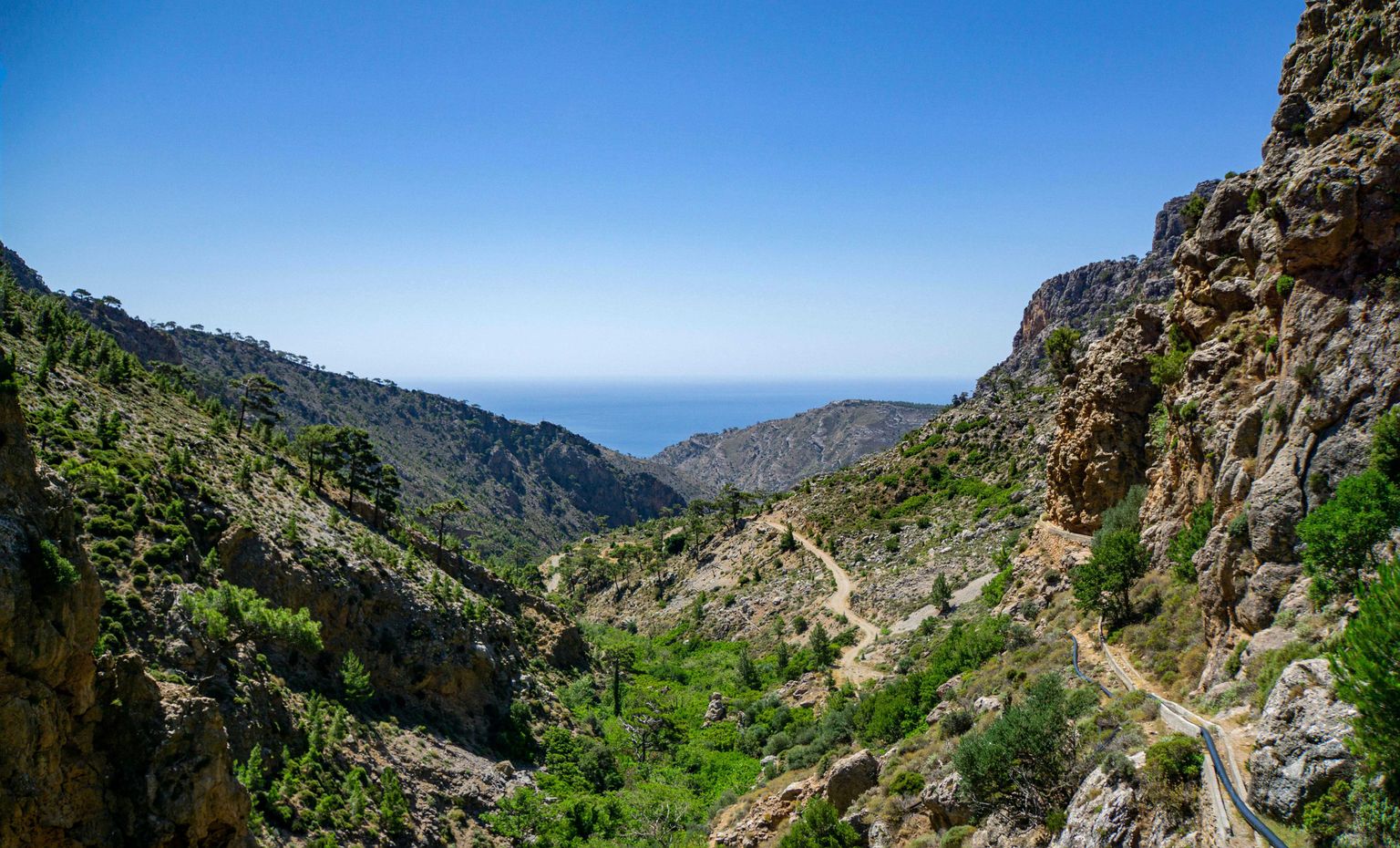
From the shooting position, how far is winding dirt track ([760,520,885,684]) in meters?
40.0

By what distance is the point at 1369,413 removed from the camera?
15219mm

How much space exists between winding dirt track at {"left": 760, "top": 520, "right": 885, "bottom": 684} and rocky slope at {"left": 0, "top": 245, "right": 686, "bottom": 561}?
61012 millimetres

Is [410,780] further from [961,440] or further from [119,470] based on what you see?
[961,440]

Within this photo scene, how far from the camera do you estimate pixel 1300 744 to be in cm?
934

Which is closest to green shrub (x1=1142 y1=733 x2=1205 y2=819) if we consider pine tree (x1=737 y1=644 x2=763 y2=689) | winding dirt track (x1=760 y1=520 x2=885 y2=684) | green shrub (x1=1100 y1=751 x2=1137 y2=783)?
green shrub (x1=1100 y1=751 x2=1137 y2=783)

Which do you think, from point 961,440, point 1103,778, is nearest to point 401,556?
point 1103,778

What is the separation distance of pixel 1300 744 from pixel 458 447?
163101 mm

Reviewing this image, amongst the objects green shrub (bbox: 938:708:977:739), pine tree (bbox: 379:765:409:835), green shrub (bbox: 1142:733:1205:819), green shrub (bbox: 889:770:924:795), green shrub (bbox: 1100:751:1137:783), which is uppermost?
green shrub (bbox: 1142:733:1205:819)

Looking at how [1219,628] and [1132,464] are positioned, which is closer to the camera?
[1219,628]

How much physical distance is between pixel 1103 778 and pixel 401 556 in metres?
33.1

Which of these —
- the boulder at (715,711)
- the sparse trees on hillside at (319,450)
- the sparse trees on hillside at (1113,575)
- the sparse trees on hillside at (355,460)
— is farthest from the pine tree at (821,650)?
the sparse trees on hillside at (319,450)

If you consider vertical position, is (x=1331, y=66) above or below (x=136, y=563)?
above

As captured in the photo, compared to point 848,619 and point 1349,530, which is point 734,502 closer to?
point 848,619

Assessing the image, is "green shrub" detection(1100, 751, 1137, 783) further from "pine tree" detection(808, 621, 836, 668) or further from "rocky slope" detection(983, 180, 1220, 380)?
"rocky slope" detection(983, 180, 1220, 380)
